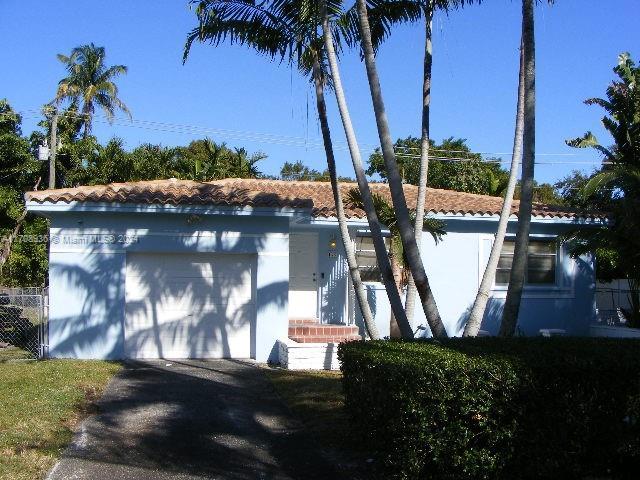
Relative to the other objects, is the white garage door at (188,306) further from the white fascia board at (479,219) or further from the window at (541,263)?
the window at (541,263)

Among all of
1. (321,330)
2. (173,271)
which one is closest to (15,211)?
(173,271)

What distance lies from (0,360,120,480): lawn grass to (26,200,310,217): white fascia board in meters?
2.68

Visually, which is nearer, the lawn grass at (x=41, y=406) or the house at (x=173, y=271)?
the lawn grass at (x=41, y=406)

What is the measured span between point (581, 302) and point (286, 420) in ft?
33.9

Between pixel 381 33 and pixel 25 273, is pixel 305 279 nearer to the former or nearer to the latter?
pixel 381 33

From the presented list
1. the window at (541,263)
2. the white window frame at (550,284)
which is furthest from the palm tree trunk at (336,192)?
the window at (541,263)

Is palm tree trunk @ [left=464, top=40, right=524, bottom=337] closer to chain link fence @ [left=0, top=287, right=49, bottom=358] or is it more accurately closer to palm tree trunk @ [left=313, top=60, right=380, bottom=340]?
palm tree trunk @ [left=313, top=60, right=380, bottom=340]

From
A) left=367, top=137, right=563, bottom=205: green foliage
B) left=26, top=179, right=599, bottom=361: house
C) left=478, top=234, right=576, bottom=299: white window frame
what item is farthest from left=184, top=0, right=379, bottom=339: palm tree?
left=367, top=137, right=563, bottom=205: green foliage

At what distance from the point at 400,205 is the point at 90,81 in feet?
121

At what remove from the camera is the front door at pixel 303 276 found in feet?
54.1

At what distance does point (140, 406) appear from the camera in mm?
9938

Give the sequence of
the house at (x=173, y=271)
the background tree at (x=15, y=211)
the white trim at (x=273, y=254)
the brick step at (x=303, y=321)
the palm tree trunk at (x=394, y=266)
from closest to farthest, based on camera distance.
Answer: the palm tree trunk at (x=394, y=266) < the house at (x=173, y=271) < the white trim at (x=273, y=254) < the brick step at (x=303, y=321) < the background tree at (x=15, y=211)

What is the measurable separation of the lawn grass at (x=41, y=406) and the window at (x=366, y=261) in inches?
221

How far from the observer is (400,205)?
27.0 ft
